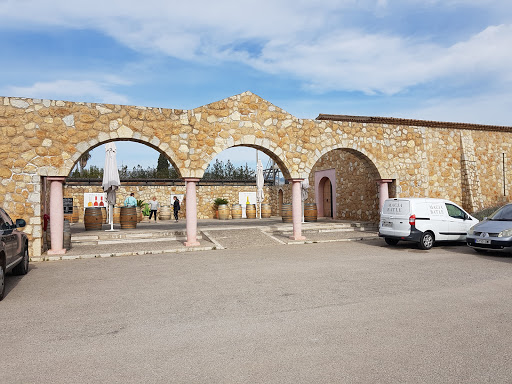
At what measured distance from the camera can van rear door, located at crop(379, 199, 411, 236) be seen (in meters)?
10.8

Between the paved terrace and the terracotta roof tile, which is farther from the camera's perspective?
the terracotta roof tile

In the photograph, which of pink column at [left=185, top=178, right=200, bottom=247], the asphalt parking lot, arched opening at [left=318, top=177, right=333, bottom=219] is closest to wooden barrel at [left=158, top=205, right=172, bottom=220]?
arched opening at [left=318, top=177, right=333, bottom=219]

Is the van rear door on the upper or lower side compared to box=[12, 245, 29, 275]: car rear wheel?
upper

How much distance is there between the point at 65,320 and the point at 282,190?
71.7 ft

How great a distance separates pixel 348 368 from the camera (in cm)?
320

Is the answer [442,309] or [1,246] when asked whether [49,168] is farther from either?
[442,309]

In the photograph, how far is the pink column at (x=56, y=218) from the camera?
10.3 metres

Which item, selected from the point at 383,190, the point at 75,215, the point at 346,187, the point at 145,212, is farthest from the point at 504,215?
the point at 75,215

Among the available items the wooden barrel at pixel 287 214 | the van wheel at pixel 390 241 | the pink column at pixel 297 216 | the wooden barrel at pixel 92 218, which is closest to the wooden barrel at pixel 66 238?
the wooden barrel at pixel 92 218

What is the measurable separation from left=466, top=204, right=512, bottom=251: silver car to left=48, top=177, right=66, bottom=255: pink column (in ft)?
34.1

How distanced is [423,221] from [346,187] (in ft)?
25.6

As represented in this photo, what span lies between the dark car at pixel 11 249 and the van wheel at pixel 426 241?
937 cm

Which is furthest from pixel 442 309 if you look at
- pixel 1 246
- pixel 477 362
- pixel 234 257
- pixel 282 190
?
pixel 282 190

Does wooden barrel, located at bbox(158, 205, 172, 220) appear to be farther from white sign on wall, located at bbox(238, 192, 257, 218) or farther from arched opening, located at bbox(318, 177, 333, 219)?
arched opening, located at bbox(318, 177, 333, 219)
